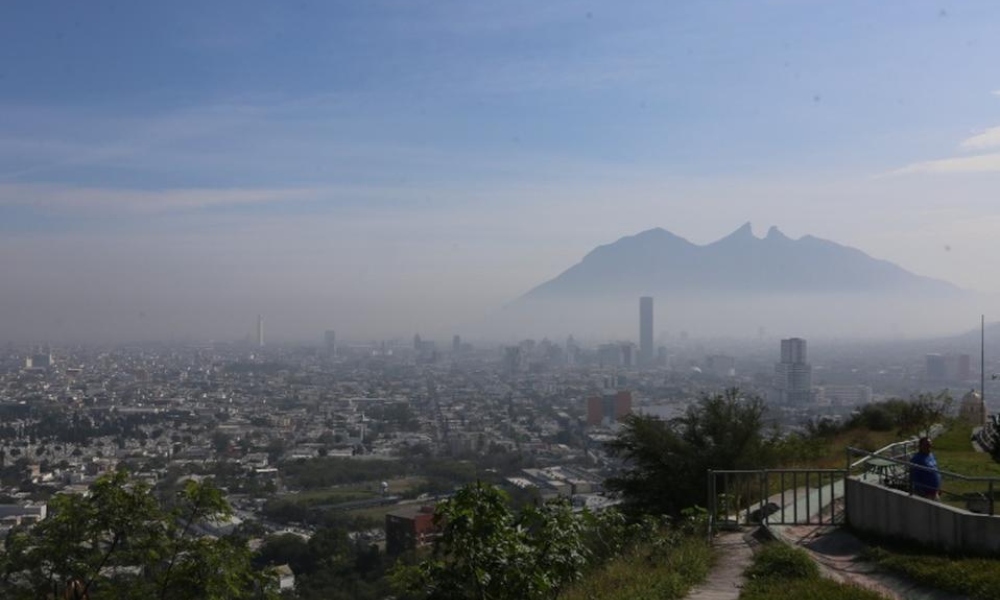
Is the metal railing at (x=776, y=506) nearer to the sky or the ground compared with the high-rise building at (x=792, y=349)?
nearer to the ground

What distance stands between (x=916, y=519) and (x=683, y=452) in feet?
19.1

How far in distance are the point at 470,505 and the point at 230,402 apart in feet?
169

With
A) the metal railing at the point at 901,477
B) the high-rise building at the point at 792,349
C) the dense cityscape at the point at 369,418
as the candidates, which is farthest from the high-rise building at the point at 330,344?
the metal railing at the point at 901,477

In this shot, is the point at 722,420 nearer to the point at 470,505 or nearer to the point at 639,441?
the point at 639,441

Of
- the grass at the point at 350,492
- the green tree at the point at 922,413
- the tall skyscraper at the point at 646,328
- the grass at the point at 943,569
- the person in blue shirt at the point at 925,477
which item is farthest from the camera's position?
the tall skyscraper at the point at 646,328

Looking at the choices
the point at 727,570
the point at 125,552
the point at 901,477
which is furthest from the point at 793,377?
the point at 125,552

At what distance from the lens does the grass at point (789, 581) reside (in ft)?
24.5

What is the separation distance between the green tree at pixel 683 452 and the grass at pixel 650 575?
4176 mm

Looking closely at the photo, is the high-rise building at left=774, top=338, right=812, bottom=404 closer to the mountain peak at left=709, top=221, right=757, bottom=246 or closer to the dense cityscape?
the dense cityscape

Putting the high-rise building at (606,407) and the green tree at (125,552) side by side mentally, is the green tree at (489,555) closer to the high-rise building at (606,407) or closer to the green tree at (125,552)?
the green tree at (125,552)

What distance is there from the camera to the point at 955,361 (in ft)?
160

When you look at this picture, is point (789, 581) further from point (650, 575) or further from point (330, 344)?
point (330, 344)

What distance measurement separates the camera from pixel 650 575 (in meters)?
8.77

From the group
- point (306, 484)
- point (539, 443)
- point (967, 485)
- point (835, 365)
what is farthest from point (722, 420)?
point (835, 365)
